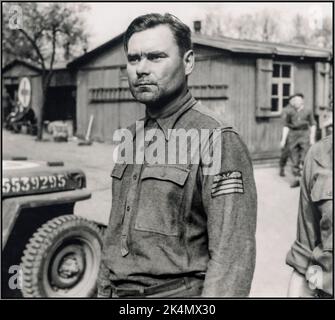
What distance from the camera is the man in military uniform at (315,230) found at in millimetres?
2213

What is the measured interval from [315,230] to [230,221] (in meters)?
0.66

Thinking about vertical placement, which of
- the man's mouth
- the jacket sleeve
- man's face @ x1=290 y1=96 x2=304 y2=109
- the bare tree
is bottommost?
the jacket sleeve

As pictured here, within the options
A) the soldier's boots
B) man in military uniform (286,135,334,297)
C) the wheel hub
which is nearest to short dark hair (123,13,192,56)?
man in military uniform (286,135,334,297)

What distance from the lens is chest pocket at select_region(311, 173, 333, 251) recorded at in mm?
2205

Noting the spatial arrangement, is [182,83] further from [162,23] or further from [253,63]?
[253,63]

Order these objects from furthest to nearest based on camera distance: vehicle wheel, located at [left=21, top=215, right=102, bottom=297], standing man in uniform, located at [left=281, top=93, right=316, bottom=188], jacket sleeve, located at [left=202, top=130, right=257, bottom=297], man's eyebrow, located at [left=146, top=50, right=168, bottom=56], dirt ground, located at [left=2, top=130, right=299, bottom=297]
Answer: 1. standing man in uniform, located at [left=281, top=93, right=316, bottom=188]
2. dirt ground, located at [left=2, top=130, right=299, bottom=297]
3. vehicle wheel, located at [left=21, top=215, right=102, bottom=297]
4. man's eyebrow, located at [left=146, top=50, right=168, bottom=56]
5. jacket sleeve, located at [left=202, top=130, right=257, bottom=297]

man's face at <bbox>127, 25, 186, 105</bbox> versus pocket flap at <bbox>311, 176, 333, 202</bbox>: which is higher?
man's face at <bbox>127, 25, 186, 105</bbox>

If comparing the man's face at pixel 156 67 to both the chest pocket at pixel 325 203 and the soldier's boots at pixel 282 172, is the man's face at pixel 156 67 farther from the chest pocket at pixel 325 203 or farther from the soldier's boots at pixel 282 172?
the soldier's boots at pixel 282 172

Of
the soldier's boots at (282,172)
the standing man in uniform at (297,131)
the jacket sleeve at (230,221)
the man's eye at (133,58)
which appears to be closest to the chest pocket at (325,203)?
the jacket sleeve at (230,221)

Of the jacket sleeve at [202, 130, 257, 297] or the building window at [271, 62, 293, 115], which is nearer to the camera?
the jacket sleeve at [202, 130, 257, 297]

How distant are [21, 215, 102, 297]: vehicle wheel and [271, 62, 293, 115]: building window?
9436 millimetres

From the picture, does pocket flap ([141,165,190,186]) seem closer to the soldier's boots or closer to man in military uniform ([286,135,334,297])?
man in military uniform ([286,135,334,297])

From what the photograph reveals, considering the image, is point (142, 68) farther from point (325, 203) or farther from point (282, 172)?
point (282, 172)
